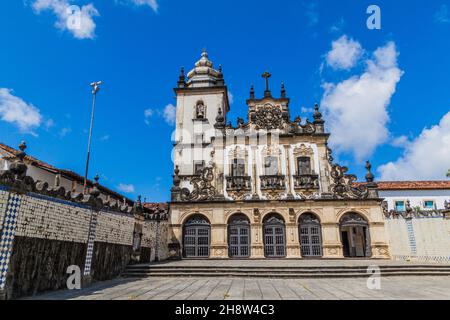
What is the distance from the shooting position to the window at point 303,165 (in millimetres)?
21730

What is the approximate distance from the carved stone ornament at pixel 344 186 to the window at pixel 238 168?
622 centimetres

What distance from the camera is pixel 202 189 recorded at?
21.5m

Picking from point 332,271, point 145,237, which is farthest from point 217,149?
point 332,271

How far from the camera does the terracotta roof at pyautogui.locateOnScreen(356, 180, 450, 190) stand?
30.5m

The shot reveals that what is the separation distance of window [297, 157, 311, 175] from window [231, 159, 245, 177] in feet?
13.1

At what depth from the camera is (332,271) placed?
1266 cm

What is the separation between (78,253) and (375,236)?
17.5 metres

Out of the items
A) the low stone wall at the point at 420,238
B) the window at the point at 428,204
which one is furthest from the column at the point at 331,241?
the window at the point at 428,204

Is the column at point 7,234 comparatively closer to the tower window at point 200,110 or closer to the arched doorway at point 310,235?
the arched doorway at point 310,235

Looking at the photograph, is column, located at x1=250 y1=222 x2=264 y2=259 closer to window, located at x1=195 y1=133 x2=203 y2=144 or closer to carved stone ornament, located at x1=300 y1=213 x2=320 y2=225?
carved stone ornament, located at x1=300 y1=213 x2=320 y2=225

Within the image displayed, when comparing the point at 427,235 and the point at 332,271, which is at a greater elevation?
the point at 427,235

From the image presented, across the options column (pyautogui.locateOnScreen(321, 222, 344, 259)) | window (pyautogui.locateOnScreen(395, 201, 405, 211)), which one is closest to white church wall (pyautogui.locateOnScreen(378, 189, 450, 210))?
window (pyautogui.locateOnScreen(395, 201, 405, 211))

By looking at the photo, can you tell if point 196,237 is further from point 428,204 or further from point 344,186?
point 428,204
